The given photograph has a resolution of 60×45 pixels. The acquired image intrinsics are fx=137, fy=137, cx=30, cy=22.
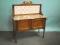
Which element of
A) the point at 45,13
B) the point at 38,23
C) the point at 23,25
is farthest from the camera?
the point at 45,13

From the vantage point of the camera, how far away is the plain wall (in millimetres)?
3846

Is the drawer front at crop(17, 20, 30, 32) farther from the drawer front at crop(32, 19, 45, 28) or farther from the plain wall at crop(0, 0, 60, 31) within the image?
the plain wall at crop(0, 0, 60, 31)

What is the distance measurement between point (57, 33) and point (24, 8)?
119 centimetres

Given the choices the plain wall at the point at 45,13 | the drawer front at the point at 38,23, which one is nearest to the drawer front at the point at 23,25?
the drawer front at the point at 38,23

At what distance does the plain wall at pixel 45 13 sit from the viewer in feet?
12.6

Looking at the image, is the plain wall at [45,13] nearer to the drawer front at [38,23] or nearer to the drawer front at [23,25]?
the drawer front at [38,23]

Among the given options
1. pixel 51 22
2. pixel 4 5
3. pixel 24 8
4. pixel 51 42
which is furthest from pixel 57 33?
pixel 4 5

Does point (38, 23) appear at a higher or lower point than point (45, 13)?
lower

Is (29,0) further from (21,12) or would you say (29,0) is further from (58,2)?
(58,2)

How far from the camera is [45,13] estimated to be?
3992 mm

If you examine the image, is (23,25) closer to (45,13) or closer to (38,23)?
(38,23)

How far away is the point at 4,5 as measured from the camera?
3844mm

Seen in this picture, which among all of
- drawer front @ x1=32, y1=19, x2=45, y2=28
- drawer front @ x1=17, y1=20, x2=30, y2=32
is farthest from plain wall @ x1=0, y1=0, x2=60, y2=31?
drawer front @ x1=17, y1=20, x2=30, y2=32

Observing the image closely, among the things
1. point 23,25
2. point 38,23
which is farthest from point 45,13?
point 23,25
